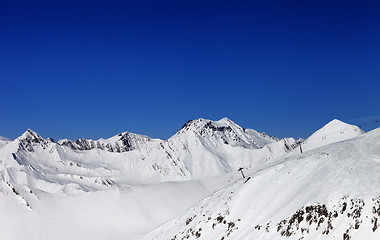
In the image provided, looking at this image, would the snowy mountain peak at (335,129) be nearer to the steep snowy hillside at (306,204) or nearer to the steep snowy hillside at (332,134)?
the steep snowy hillside at (332,134)

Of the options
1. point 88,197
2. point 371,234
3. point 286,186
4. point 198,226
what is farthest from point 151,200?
point 371,234

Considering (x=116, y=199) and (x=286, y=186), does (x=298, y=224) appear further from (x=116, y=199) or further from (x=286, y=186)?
(x=116, y=199)

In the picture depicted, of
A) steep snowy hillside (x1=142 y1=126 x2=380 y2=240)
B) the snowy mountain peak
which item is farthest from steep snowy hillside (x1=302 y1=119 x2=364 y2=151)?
steep snowy hillside (x1=142 y1=126 x2=380 y2=240)

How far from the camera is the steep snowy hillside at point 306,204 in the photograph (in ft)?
85.4

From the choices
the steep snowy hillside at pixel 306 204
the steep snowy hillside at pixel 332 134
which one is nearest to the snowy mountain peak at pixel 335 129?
the steep snowy hillside at pixel 332 134

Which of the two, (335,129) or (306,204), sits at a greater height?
(335,129)

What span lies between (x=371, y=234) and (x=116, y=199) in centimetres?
8448

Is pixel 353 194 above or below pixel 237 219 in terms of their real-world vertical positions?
below

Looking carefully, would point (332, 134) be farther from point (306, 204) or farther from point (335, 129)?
point (306, 204)

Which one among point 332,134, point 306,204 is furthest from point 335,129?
point 306,204

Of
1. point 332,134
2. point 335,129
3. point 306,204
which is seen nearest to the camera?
point 306,204

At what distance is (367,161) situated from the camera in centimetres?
3416

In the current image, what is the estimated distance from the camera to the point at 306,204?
31.3m

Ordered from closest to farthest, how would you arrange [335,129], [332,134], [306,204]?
[306,204]
[332,134]
[335,129]
